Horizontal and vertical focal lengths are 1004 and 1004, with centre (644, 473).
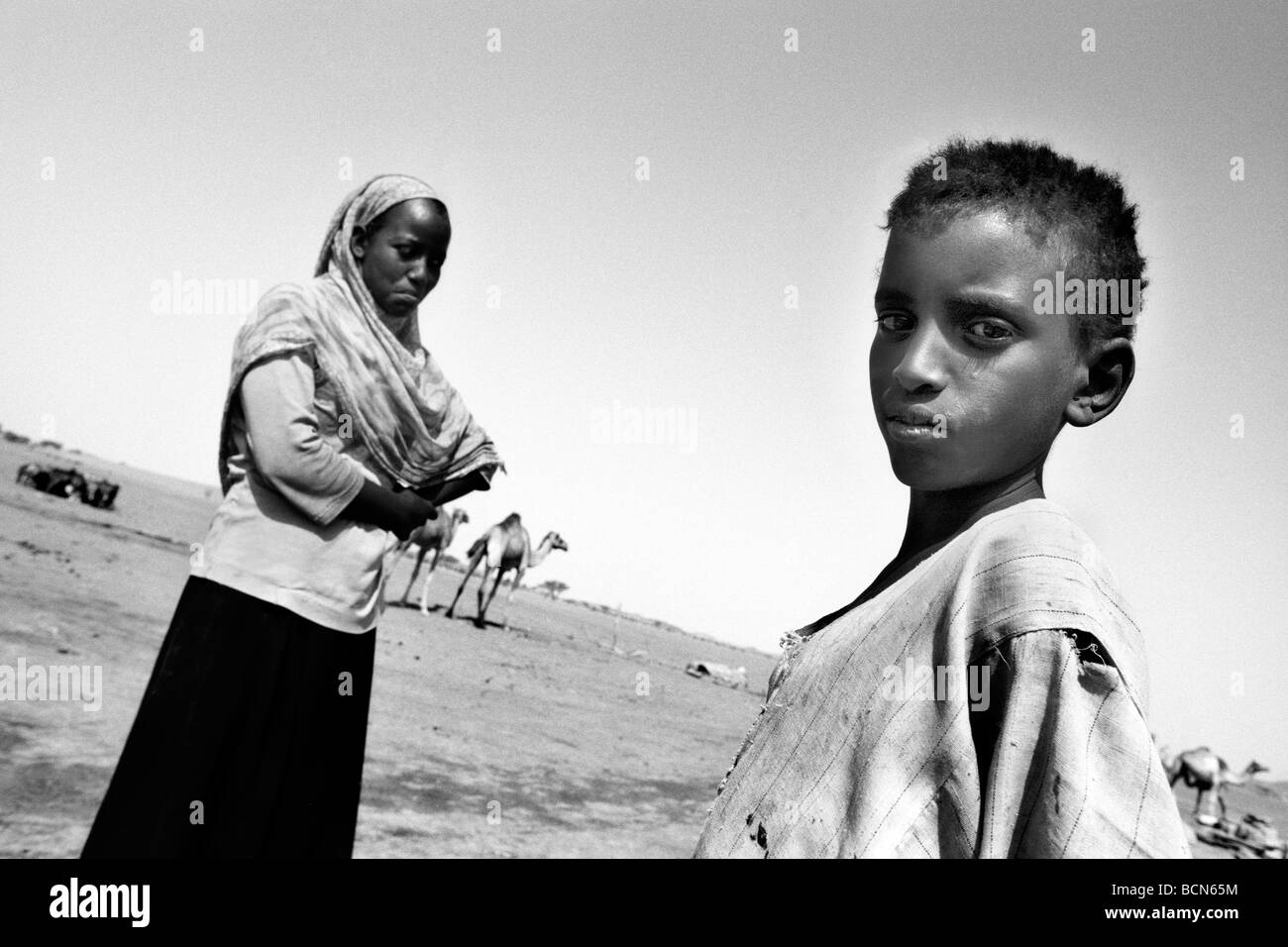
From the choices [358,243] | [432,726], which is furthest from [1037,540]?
[432,726]

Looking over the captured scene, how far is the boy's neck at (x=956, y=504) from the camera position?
3.58ft

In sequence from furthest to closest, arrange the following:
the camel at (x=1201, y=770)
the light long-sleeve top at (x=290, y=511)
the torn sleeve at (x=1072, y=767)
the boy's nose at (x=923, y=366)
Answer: the camel at (x=1201, y=770) → the light long-sleeve top at (x=290, y=511) → the boy's nose at (x=923, y=366) → the torn sleeve at (x=1072, y=767)

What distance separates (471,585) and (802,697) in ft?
83.4

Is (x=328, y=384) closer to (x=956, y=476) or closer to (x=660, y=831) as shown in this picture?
(x=956, y=476)

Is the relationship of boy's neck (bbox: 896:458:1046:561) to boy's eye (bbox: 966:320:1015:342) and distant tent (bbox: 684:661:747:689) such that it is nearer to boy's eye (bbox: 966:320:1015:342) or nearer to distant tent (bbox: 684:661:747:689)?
boy's eye (bbox: 966:320:1015:342)

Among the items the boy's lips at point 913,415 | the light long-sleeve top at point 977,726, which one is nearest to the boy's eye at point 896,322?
the boy's lips at point 913,415

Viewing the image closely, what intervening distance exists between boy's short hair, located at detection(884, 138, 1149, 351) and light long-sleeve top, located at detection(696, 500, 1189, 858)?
29 cm

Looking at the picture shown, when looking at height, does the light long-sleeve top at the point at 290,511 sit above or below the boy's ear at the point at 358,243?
below

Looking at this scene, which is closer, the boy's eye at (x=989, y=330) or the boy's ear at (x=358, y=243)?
the boy's eye at (x=989, y=330)

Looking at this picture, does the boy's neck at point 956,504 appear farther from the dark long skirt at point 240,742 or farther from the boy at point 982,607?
the dark long skirt at point 240,742

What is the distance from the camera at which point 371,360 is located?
2.90 m

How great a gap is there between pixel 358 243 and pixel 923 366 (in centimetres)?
231

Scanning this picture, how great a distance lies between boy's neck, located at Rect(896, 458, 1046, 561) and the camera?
1.09 m
